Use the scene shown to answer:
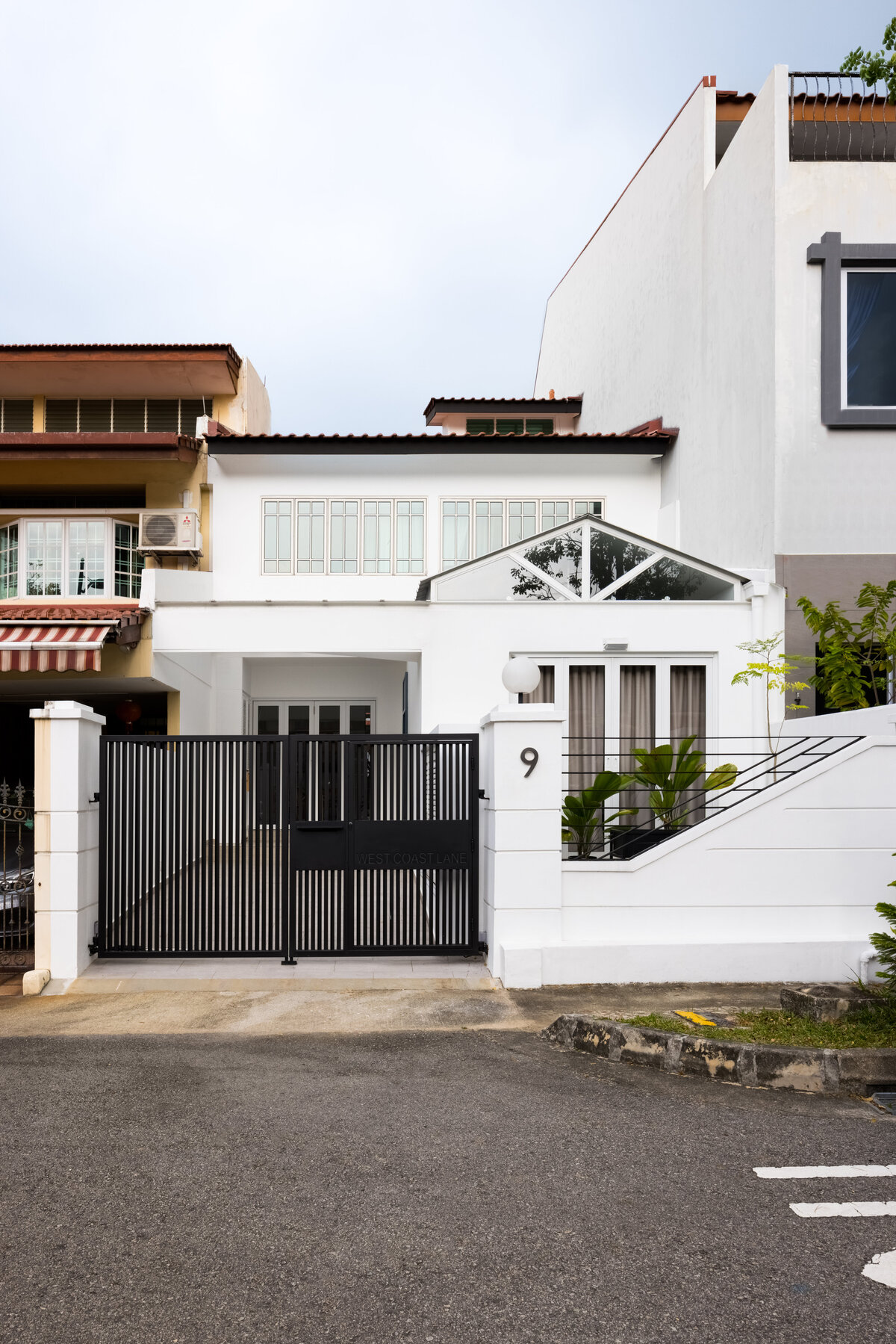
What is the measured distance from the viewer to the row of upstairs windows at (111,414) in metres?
18.9

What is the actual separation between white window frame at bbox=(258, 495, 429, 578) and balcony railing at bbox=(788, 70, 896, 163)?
7706 mm

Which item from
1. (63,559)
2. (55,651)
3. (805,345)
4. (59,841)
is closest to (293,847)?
(59,841)

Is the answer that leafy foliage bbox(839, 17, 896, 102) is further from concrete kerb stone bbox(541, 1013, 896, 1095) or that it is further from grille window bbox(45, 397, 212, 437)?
Result: grille window bbox(45, 397, 212, 437)

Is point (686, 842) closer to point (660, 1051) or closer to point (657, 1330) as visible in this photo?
point (660, 1051)

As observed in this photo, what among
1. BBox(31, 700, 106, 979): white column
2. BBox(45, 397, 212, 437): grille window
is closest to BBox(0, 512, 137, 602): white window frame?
BBox(45, 397, 212, 437): grille window

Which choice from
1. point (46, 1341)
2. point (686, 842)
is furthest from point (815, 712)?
point (46, 1341)

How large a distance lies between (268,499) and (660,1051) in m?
12.7

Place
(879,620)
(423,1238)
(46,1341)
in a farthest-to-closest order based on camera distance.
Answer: (879,620) → (423,1238) → (46,1341)

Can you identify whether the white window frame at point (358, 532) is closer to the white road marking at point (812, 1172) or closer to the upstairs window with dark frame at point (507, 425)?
the upstairs window with dark frame at point (507, 425)

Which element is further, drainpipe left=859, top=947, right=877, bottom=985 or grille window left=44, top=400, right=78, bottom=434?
grille window left=44, top=400, right=78, bottom=434

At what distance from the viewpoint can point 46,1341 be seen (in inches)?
130

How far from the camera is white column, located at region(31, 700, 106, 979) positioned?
845 cm

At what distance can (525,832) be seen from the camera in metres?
8.45

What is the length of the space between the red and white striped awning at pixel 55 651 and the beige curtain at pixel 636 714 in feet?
22.4
